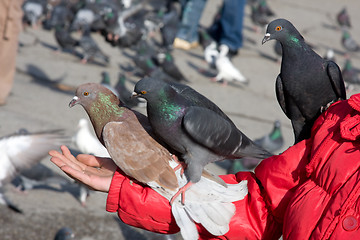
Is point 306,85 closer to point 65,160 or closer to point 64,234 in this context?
point 65,160

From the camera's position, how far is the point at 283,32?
2781 millimetres

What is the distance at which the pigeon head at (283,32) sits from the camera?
272 centimetres

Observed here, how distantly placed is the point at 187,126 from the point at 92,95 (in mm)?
550

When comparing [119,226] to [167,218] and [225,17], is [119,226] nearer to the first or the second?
[167,218]

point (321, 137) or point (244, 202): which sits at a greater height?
point (321, 137)

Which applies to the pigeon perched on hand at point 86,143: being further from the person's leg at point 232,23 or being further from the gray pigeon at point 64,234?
the person's leg at point 232,23

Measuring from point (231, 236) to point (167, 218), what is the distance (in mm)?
261

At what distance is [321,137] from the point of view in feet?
6.54

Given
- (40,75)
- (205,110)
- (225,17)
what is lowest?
(40,75)

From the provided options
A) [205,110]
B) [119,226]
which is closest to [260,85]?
[119,226]

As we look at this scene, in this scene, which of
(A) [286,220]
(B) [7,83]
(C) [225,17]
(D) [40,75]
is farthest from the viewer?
(C) [225,17]

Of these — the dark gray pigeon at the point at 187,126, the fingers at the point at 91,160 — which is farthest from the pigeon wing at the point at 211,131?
the fingers at the point at 91,160

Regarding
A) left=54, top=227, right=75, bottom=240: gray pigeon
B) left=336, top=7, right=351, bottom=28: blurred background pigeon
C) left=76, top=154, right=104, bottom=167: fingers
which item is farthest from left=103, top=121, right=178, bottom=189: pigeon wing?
left=336, top=7, right=351, bottom=28: blurred background pigeon

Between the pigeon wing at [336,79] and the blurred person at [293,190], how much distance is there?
0.46 m
